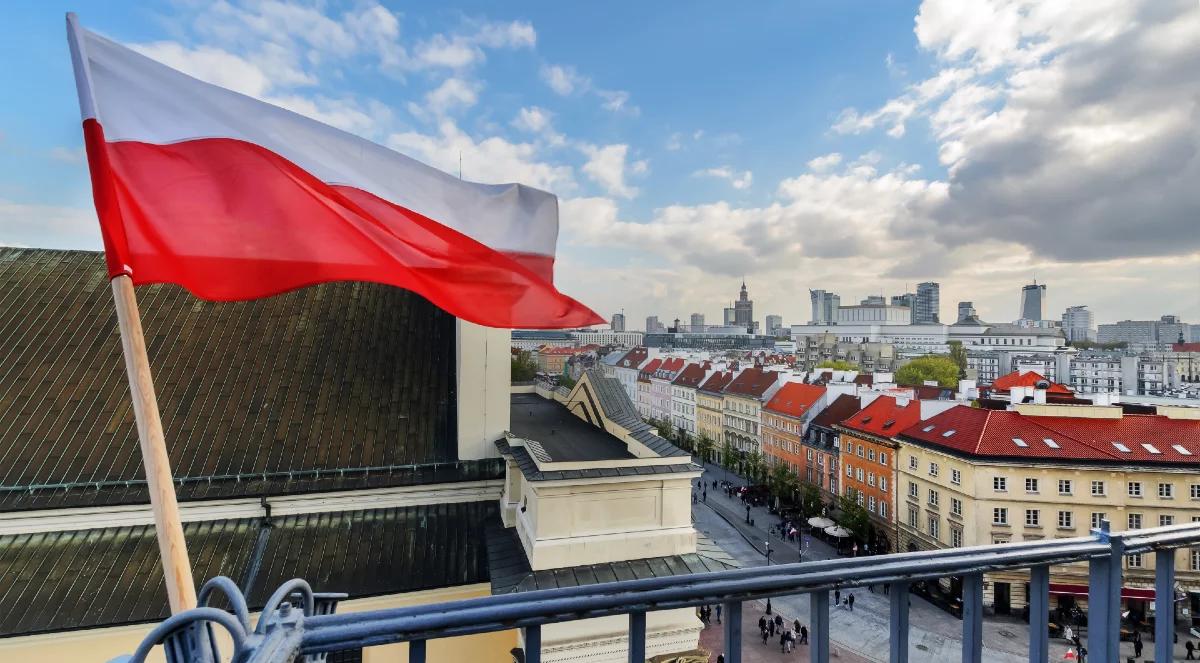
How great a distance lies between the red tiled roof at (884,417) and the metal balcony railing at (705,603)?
35706 mm

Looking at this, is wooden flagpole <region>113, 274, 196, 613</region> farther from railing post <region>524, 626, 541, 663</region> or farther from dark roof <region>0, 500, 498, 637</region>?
dark roof <region>0, 500, 498, 637</region>

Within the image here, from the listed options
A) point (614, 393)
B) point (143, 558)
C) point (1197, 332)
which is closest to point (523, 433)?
point (614, 393)

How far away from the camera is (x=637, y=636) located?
237cm

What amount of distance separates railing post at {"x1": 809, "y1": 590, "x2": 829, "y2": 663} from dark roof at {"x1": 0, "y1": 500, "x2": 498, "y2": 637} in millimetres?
10231

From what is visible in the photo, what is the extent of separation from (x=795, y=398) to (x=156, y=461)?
50.1 m

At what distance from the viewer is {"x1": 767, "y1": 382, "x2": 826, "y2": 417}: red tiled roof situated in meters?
47.1

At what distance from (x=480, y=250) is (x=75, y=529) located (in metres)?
12.0

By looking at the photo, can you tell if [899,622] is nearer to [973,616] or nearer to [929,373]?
[973,616]

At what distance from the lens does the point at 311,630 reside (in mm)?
1982

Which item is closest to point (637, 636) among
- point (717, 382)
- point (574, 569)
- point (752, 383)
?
point (574, 569)

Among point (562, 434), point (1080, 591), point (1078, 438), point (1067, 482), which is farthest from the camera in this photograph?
point (1078, 438)

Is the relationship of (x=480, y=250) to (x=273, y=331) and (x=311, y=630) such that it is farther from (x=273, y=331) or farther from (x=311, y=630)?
(x=273, y=331)

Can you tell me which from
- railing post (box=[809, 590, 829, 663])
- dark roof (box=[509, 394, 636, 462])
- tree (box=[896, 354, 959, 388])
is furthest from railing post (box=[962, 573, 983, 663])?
tree (box=[896, 354, 959, 388])

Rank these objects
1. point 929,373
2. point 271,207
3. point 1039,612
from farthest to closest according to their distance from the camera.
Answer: point 929,373
point 271,207
point 1039,612
